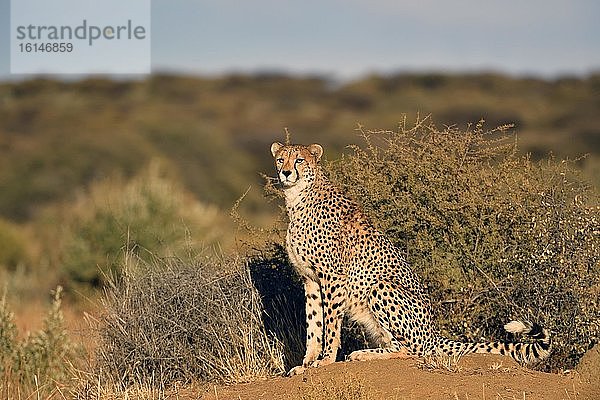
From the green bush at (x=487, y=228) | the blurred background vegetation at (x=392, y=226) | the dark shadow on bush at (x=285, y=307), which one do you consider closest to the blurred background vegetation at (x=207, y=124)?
the blurred background vegetation at (x=392, y=226)

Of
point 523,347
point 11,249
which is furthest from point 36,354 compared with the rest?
point 11,249

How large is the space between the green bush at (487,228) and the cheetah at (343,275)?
297 mm

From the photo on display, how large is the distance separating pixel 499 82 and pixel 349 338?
52.5 meters

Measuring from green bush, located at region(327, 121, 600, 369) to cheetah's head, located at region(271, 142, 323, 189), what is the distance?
0.46 m

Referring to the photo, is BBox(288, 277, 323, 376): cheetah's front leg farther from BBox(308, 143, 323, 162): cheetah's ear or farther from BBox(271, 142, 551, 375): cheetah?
BBox(308, 143, 323, 162): cheetah's ear

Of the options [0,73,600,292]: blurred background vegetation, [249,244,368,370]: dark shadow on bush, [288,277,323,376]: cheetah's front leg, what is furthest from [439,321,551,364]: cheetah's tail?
[0,73,600,292]: blurred background vegetation

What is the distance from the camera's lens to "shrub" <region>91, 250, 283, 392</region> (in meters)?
7.18

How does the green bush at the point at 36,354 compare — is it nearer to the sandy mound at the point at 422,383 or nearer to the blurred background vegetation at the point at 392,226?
the blurred background vegetation at the point at 392,226

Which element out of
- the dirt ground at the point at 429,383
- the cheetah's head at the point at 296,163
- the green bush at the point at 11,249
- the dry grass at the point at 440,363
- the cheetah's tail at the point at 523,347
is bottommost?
the green bush at the point at 11,249

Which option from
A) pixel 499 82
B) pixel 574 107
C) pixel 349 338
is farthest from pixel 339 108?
pixel 349 338

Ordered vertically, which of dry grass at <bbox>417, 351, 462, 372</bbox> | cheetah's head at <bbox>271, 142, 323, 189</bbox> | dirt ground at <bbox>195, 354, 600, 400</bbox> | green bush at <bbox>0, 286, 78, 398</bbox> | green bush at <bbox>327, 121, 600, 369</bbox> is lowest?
green bush at <bbox>0, 286, 78, 398</bbox>

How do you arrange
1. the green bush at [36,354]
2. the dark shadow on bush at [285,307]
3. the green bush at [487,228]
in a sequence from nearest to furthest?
1. the green bush at [487,228]
2. the dark shadow on bush at [285,307]
3. the green bush at [36,354]

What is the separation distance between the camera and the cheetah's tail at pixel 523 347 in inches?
259

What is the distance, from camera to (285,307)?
26.1ft
